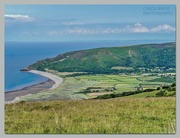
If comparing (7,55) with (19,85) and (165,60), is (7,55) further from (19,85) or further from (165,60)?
(165,60)

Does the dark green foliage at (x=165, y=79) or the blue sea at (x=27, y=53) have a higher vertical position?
the blue sea at (x=27, y=53)

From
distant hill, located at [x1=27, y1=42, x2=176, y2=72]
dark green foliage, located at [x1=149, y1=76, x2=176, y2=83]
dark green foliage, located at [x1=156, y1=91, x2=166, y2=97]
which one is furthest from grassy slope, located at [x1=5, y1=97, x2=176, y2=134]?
distant hill, located at [x1=27, y1=42, x2=176, y2=72]

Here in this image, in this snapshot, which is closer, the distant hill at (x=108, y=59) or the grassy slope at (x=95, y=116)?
the grassy slope at (x=95, y=116)

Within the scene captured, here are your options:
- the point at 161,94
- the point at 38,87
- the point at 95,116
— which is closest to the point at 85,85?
the point at 95,116

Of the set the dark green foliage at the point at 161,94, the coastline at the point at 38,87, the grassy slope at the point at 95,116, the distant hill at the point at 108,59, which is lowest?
the grassy slope at the point at 95,116

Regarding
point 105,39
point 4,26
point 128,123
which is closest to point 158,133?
point 128,123

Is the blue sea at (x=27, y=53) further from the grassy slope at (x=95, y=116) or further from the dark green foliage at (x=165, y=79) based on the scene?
the dark green foliage at (x=165, y=79)

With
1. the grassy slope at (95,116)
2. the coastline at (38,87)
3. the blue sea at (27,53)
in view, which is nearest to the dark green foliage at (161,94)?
the grassy slope at (95,116)
